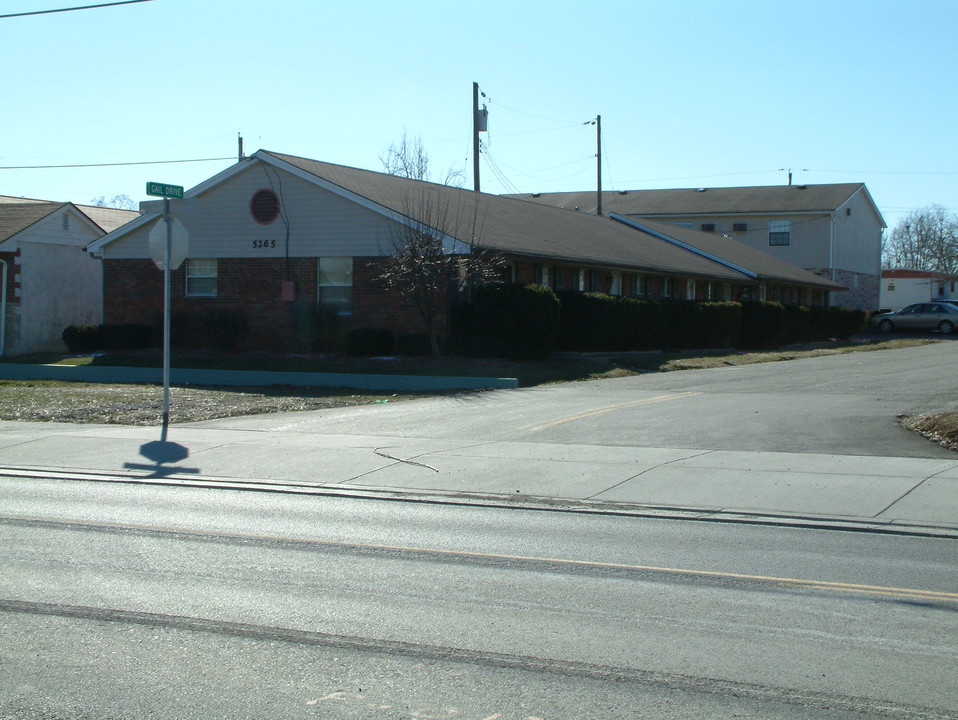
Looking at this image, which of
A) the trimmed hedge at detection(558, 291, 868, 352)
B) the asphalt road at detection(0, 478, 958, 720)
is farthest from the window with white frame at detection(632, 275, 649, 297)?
Answer: the asphalt road at detection(0, 478, 958, 720)

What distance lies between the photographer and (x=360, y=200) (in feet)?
88.8

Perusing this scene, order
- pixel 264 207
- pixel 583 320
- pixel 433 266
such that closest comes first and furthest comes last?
pixel 433 266 < pixel 583 320 < pixel 264 207

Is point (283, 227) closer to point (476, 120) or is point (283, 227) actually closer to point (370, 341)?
point (370, 341)

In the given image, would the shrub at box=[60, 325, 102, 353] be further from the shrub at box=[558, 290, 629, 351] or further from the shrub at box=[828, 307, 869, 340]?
the shrub at box=[828, 307, 869, 340]


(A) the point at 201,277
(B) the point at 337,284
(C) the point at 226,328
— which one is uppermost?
(A) the point at 201,277

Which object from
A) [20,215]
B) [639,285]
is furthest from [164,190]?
[639,285]

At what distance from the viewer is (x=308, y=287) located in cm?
2833

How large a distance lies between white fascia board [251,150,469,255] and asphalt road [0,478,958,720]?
16.1 metres

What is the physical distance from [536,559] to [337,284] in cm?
2112

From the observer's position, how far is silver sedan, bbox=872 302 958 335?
4841cm

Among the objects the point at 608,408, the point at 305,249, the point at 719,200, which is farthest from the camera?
the point at 719,200

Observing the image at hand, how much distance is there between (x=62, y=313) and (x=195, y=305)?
5939 mm

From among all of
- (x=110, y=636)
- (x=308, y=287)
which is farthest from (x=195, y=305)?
Result: (x=110, y=636)

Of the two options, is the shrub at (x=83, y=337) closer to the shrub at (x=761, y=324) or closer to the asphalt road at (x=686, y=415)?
the asphalt road at (x=686, y=415)
